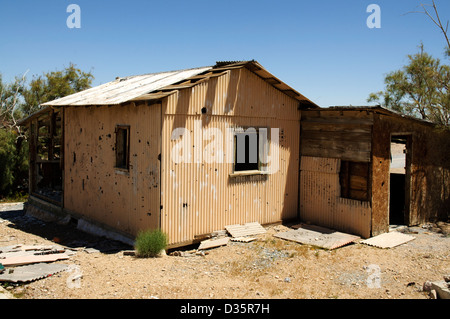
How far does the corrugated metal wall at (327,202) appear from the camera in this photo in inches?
408

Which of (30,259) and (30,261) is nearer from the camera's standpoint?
(30,261)

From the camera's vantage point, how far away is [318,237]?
10141 millimetres

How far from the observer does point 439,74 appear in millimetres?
14984

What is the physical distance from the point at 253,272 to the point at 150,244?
7.37 ft

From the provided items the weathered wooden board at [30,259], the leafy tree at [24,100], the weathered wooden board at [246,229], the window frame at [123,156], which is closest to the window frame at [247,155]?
the weathered wooden board at [246,229]

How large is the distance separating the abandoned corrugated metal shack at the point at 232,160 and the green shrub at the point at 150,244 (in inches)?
11.4

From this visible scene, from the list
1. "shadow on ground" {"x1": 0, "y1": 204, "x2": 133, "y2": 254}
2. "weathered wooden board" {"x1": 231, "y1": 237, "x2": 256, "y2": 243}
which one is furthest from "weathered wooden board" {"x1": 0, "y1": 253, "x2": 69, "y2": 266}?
"weathered wooden board" {"x1": 231, "y1": 237, "x2": 256, "y2": 243}

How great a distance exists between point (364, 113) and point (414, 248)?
3512 millimetres

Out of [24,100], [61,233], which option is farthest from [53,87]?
[61,233]

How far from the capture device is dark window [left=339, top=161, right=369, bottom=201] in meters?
10.3

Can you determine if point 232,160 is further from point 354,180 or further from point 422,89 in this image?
point 422,89

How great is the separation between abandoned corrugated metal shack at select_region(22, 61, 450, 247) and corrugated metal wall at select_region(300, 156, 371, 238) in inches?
1.1

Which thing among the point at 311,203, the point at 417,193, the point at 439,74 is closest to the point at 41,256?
the point at 311,203
